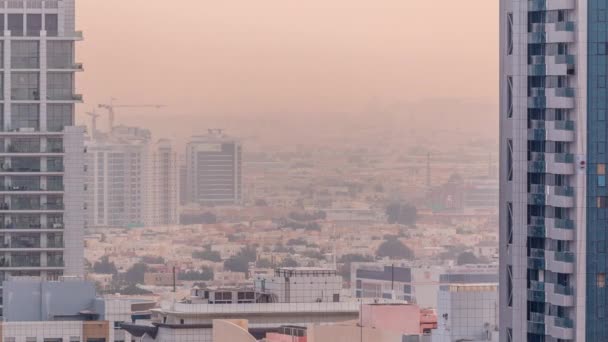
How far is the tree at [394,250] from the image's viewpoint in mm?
Answer: 68375

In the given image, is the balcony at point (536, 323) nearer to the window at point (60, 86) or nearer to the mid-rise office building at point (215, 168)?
the window at point (60, 86)

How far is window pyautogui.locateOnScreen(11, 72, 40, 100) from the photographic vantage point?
47.8m

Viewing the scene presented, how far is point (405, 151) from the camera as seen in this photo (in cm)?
6109

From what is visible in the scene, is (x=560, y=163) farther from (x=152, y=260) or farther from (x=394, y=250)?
(x=152, y=260)

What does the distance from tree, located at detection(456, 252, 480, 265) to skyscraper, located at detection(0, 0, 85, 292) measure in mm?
15855

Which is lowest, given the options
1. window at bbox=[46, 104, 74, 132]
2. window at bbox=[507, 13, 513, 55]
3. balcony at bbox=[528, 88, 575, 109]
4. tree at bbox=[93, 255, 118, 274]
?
tree at bbox=[93, 255, 118, 274]

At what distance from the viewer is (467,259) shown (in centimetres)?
6316

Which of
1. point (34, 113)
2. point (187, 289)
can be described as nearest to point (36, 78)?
point (34, 113)

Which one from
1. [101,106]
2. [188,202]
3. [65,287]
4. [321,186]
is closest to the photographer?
[65,287]

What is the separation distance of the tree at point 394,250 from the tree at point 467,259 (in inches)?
119

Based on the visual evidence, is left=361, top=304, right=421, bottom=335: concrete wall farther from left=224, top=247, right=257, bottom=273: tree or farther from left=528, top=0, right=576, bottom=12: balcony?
left=224, top=247, right=257, bottom=273: tree

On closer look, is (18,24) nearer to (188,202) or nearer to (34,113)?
(34,113)

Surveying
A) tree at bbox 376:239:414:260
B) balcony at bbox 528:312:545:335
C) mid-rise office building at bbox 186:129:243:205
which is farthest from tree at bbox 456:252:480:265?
balcony at bbox 528:312:545:335

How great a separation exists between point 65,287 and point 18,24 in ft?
33.9
